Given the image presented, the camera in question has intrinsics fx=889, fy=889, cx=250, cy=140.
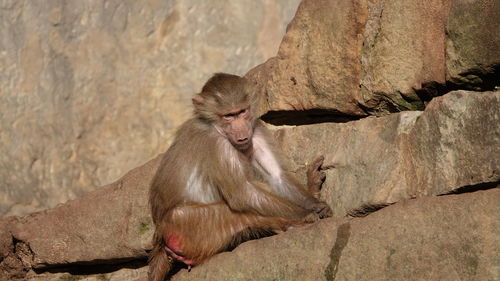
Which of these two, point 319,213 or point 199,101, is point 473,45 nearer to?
point 319,213

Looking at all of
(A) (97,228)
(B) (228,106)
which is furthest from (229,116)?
(A) (97,228)

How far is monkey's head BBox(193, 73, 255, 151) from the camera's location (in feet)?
25.4

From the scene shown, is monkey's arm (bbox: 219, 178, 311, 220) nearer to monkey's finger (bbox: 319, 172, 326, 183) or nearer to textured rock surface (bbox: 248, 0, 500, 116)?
monkey's finger (bbox: 319, 172, 326, 183)

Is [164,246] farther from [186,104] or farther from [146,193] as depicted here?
[186,104]

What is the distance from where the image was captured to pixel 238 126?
25.4ft

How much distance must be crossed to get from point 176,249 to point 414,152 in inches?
84.9

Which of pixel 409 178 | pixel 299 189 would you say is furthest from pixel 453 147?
pixel 299 189

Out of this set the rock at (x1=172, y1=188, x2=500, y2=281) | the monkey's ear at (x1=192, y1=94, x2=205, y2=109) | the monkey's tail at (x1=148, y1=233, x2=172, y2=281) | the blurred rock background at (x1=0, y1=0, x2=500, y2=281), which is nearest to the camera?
the rock at (x1=172, y1=188, x2=500, y2=281)

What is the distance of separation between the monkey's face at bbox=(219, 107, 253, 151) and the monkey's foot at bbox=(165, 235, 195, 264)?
0.95 metres

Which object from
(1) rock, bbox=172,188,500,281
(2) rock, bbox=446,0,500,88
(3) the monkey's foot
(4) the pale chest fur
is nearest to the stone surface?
(1) rock, bbox=172,188,500,281

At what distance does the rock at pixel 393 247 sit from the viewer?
5.95 metres

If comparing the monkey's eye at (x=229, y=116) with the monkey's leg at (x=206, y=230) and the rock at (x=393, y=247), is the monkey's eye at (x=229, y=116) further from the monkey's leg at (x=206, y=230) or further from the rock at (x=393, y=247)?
the rock at (x=393, y=247)

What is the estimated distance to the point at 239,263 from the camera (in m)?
7.13

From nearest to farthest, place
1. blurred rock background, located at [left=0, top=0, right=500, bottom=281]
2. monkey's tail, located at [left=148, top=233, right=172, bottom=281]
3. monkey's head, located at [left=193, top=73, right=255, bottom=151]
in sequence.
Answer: blurred rock background, located at [left=0, top=0, right=500, bottom=281] < monkey's tail, located at [left=148, top=233, right=172, bottom=281] < monkey's head, located at [left=193, top=73, right=255, bottom=151]
